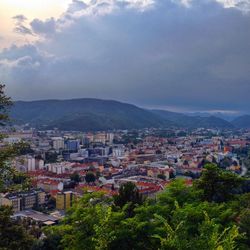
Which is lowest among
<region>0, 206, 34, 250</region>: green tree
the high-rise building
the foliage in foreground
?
the high-rise building

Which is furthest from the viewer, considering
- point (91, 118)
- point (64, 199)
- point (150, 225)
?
point (91, 118)

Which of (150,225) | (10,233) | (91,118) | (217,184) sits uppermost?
(91,118)

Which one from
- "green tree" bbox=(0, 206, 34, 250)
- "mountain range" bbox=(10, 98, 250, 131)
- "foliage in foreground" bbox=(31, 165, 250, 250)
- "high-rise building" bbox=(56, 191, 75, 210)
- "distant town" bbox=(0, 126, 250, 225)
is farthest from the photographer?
"mountain range" bbox=(10, 98, 250, 131)

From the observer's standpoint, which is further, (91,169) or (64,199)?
(91,169)

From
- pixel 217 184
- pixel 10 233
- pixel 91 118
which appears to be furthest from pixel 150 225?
pixel 91 118

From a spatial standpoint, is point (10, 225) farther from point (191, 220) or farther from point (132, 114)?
point (132, 114)

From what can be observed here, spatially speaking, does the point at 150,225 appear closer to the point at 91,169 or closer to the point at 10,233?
the point at 10,233

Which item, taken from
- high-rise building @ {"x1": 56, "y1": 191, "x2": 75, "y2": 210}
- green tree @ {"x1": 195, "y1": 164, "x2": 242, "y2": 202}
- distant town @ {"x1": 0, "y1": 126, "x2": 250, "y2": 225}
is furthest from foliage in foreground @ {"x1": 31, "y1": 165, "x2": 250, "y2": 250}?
high-rise building @ {"x1": 56, "y1": 191, "x2": 75, "y2": 210}

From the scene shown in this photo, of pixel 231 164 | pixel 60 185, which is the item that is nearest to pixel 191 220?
pixel 60 185

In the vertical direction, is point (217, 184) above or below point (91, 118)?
below

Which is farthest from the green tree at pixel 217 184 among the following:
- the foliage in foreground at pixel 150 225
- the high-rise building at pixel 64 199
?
the high-rise building at pixel 64 199

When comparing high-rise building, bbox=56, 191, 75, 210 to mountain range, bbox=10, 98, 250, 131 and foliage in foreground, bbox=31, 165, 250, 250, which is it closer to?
foliage in foreground, bbox=31, 165, 250, 250
